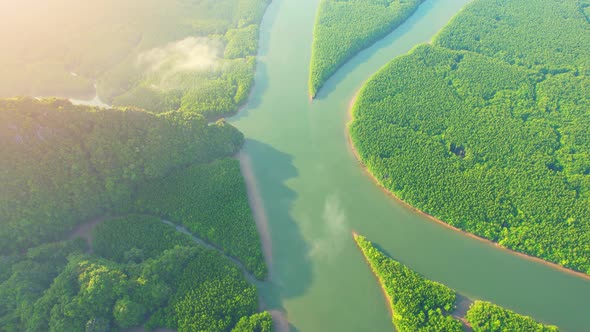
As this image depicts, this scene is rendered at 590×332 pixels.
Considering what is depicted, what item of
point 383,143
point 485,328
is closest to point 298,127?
point 383,143

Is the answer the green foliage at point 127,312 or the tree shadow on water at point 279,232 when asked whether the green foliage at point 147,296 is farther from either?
the tree shadow on water at point 279,232

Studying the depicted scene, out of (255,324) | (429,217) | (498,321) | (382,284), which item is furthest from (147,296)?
(498,321)

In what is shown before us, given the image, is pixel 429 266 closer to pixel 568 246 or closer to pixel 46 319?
pixel 568 246

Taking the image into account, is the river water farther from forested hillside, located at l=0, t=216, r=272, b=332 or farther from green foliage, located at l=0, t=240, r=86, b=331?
green foliage, located at l=0, t=240, r=86, b=331

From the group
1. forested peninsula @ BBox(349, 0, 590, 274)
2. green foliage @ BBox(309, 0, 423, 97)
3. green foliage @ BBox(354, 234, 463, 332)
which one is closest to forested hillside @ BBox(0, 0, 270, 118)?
green foliage @ BBox(309, 0, 423, 97)

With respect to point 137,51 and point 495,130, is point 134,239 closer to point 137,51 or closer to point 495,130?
point 137,51

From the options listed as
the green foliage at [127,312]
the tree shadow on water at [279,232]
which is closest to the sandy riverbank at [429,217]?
the tree shadow on water at [279,232]
